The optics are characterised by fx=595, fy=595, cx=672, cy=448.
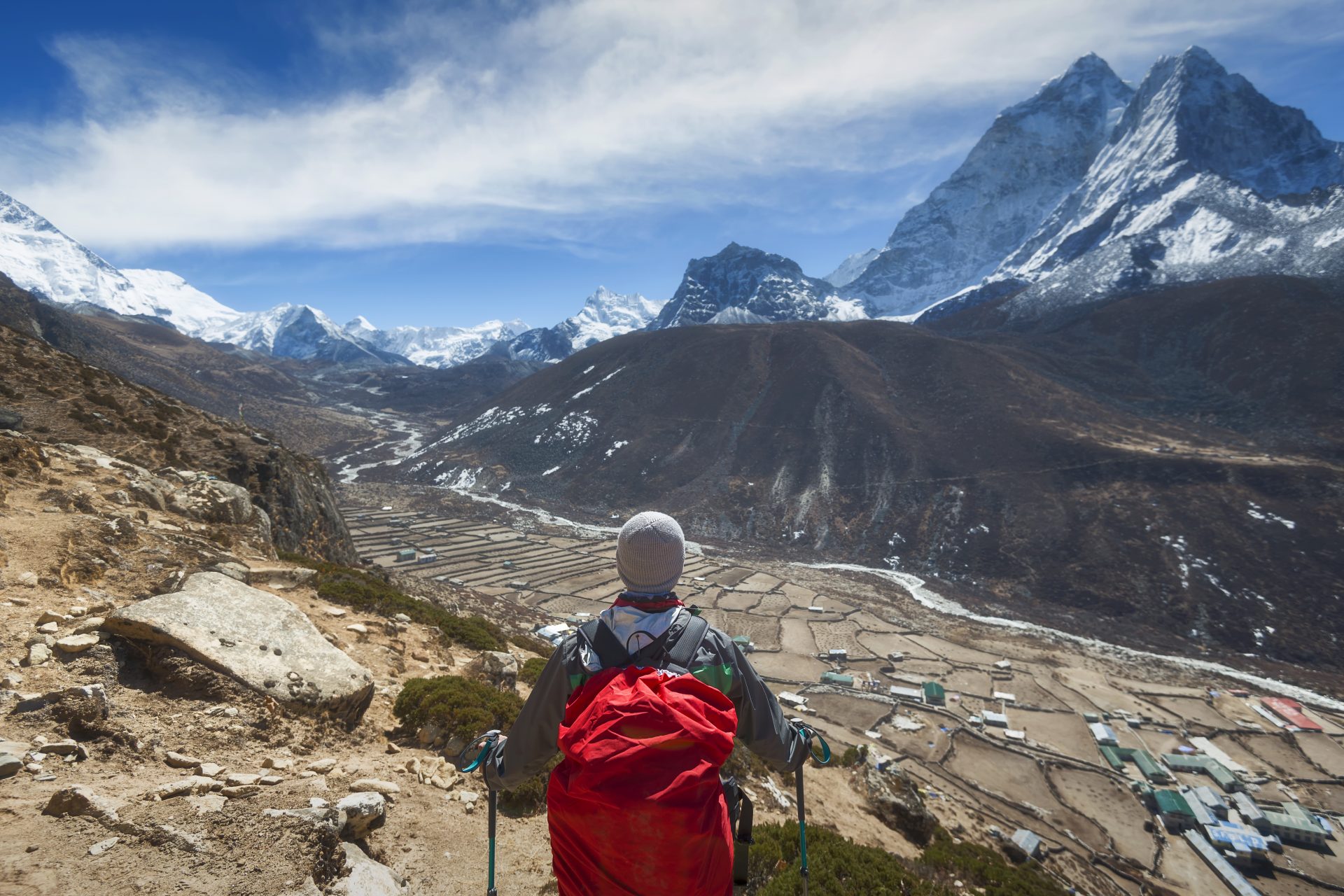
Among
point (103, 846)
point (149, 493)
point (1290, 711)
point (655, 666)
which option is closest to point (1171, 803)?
point (1290, 711)

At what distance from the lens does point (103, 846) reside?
432cm

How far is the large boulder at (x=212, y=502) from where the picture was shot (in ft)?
45.7

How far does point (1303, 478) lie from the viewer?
57.2 meters

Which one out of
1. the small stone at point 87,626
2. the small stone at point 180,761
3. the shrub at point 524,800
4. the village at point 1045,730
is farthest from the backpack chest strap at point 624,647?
the village at point 1045,730

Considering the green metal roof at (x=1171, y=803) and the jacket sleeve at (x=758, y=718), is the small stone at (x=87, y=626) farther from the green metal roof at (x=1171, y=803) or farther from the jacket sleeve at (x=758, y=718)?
the green metal roof at (x=1171, y=803)

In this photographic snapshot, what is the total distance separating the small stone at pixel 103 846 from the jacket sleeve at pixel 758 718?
4709 mm

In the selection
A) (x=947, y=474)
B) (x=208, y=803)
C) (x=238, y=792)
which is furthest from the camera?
(x=947, y=474)

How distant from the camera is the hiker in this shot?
246 cm

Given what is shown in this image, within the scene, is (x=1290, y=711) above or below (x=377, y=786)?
below

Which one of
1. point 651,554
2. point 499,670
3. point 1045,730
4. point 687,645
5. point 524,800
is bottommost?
point 1045,730

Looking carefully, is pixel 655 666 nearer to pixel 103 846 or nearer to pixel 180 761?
pixel 103 846

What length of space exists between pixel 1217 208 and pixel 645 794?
222030 mm

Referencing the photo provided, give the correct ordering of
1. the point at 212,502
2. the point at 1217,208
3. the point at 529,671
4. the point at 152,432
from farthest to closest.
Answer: the point at 1217,208, the point at 152,432, the point at 212,502, the point at 529,671

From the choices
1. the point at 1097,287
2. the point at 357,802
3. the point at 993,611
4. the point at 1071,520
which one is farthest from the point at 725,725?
the point at 1097,287
